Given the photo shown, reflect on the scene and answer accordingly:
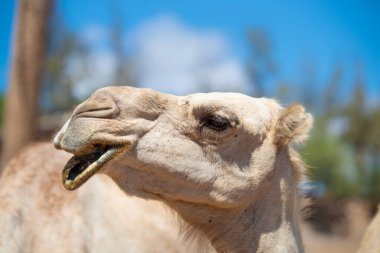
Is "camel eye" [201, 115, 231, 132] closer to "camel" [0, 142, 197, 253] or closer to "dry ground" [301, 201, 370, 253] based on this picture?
"camel" [0, 142, 197, 253]

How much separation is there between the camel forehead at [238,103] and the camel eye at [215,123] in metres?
0.07

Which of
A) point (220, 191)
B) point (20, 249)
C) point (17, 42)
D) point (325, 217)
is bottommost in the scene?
point (325, 217)

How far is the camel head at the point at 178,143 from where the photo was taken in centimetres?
284

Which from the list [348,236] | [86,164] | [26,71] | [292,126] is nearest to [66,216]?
[86,164]

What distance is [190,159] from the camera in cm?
308

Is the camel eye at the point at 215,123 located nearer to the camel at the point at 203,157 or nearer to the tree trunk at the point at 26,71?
the camel at the point at 203,157

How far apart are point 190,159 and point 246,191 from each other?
37 cm

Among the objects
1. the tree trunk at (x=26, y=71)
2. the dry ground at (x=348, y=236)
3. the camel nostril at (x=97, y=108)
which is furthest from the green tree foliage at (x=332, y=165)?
the camel nostril at (x=97, y=108)

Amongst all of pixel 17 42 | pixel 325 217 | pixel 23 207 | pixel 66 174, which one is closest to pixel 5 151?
pixel 17 42

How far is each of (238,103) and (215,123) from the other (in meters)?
0.21

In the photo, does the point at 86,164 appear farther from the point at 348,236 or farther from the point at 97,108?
the point at 348,236

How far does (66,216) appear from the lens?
13.5 ft

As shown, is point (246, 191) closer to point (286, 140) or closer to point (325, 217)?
point (286, 140)

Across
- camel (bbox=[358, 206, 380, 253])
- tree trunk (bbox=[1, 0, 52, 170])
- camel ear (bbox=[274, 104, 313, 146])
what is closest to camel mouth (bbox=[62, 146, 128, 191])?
camel ear (bbox=[274, 104, 313, 146])
